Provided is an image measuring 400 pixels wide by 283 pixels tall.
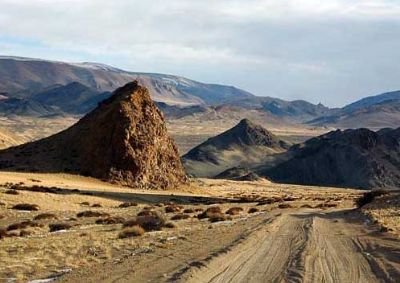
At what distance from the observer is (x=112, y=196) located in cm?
5916

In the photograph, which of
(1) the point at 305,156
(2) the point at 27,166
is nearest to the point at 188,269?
(2) the point at 27,166

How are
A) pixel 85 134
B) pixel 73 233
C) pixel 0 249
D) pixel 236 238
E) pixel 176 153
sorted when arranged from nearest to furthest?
pixel 0 249 → pixel 236 238 → pixel 73 233 → pixel 85 134 → pixel 176 153

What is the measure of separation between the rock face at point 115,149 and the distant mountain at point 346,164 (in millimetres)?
80616

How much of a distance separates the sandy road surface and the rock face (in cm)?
5185

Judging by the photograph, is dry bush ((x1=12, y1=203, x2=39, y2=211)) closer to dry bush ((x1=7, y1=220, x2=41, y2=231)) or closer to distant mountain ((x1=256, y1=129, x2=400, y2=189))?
dry bush ((x1=7, y1=220, x2=41, y2=231))

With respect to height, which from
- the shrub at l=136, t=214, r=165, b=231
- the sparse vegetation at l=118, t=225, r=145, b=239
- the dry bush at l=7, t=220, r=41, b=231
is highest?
the sparse vegetation at l=118, t=225, r=145, b=239

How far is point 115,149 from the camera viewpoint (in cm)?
7744

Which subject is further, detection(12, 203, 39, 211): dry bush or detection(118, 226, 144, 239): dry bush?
detection(12, 203, 39, 211): dry bush

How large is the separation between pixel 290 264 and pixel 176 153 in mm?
72090

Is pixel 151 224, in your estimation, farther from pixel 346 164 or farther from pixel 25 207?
pixel 346 164

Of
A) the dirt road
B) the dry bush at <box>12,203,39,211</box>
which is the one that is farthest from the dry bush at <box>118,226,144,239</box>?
the dry bush at <box>12,203,39,211</box>

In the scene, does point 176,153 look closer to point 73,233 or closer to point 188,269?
point 73,233

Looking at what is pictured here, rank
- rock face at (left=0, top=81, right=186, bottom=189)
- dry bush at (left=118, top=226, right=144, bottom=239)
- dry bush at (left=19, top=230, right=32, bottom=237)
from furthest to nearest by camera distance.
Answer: rock face at (left=0, top=81, right=186, bottom=189) < dry bush at (left=19, top=230, right=32, bottom=237) < dry bush at (left=118, top=226, right=144, bottom=239)

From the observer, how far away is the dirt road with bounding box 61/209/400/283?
48.9ft
